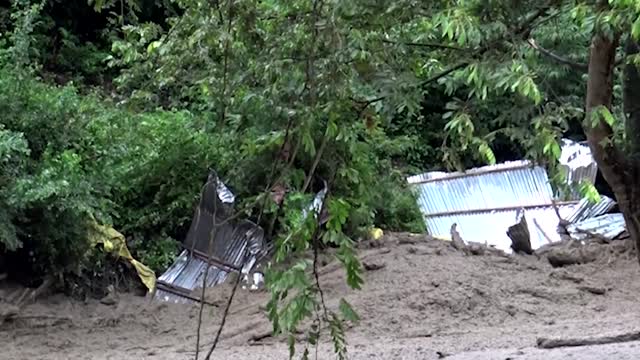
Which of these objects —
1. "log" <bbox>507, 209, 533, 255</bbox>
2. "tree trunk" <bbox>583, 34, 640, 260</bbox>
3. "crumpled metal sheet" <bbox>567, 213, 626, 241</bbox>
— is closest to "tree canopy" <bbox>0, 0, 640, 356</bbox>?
"tree trunk" <bbox>583, 34, 640, 260</bbox>

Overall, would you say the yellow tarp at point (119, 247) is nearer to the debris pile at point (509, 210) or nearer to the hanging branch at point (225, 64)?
the debris pile at point (509, 210)

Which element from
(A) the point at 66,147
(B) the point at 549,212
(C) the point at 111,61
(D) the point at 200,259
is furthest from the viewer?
(B) the point at 549,212

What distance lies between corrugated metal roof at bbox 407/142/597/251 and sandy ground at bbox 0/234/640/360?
2380 mm

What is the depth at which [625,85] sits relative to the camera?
235 inches

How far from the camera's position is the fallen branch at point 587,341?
7.47 m

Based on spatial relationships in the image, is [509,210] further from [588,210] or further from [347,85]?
[347,85]

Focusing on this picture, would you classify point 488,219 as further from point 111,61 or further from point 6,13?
point 111,61

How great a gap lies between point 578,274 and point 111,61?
674 centimetres

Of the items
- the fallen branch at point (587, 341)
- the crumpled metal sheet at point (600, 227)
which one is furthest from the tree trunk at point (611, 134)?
the crumpled metal sheet at point (600, 227)

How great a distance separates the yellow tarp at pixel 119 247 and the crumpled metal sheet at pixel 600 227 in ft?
19.5

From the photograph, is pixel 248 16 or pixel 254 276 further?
pixel 254 276

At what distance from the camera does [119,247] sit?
10.4 meters

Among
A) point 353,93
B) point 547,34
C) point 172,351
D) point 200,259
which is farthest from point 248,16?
point 200,259

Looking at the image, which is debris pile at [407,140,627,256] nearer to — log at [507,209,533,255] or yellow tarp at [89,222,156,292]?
log at [507,209,533,255]
